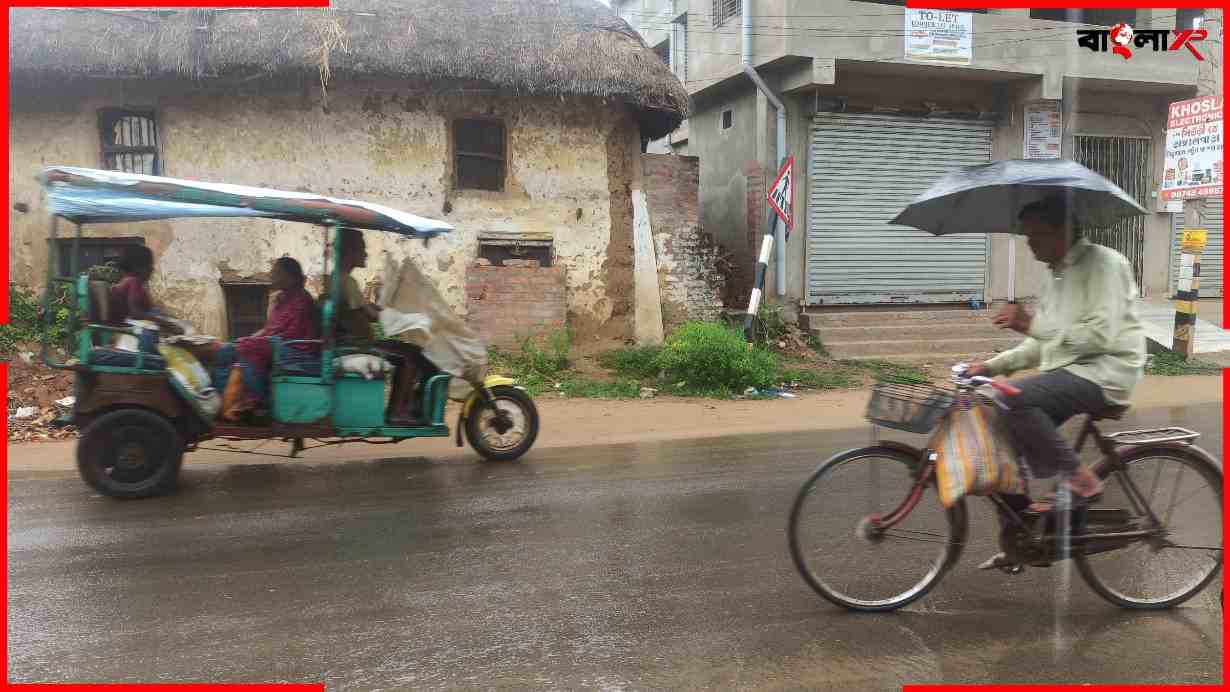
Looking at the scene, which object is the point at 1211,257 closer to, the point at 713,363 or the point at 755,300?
the point at 755,300

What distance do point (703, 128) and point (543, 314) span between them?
6501 millimetres

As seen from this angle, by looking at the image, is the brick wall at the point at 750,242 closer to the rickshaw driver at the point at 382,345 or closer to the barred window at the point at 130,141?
the rickshaw driver at the point at 382,345

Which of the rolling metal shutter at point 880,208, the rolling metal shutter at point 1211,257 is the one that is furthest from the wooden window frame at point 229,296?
the rolling metal shutter at point 1211,257

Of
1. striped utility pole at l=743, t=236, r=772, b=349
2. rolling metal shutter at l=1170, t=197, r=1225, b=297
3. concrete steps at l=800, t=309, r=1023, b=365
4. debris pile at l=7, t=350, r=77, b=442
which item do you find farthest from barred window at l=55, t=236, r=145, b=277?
rolling metal shutter at l=1170, t=197, r=1225, b=297

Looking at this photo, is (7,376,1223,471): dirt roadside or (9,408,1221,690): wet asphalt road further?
(7,376,1223,471): dirt roadside

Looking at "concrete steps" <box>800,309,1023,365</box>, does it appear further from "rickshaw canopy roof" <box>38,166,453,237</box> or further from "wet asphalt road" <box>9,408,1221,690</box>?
"rickshaw canopy roof" <box>38,166,453,237</box>

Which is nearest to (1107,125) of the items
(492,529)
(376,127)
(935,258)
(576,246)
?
(935,258)

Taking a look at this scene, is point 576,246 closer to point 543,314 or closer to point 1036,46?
point 543,314

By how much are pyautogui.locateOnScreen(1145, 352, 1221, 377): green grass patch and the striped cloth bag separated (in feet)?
33.5

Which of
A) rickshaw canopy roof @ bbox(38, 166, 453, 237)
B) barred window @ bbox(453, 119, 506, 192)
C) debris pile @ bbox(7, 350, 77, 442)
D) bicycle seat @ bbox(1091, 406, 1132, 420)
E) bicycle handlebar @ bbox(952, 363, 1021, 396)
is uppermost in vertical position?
barred window @ bbox(453, 119, 506, 192)

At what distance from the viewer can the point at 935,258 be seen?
47.3ft

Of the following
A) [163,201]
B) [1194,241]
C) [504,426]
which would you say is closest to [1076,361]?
[504,426]

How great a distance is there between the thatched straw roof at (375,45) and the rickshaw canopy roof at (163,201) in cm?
566

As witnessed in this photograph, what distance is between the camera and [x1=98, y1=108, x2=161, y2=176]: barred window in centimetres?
1096
